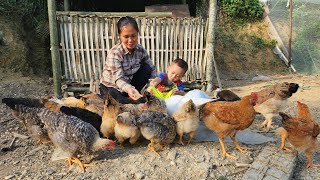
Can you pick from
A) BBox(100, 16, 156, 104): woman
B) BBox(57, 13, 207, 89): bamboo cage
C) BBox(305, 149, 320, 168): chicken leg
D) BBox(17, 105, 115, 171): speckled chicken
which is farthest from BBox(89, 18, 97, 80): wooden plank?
BBox(305, 149, 320, 168): chicken leg

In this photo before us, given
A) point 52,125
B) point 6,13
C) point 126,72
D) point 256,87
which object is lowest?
point 256,87

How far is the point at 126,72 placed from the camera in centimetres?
522

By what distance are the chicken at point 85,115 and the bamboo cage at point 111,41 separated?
8.35 ft

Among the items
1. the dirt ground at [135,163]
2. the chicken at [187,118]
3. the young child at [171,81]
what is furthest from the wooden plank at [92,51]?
the chicken at [187,118]

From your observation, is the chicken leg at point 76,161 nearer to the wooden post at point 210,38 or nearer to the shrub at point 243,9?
the wooden post at point 210,38

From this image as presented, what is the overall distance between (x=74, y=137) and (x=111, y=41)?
12.3 ft

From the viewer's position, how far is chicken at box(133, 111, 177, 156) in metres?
3.95

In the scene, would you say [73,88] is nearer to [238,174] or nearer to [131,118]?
[131,118]

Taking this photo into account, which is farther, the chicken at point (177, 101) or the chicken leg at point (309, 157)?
the chicken at point (177, 101)

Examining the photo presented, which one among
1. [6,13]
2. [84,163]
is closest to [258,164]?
[84,163]

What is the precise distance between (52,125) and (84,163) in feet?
2.06

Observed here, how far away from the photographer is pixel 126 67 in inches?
204

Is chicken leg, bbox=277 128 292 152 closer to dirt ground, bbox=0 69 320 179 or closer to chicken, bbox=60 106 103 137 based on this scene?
dirt ground, bbox=0 69 320 179

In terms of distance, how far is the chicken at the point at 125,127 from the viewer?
3.92 metres
